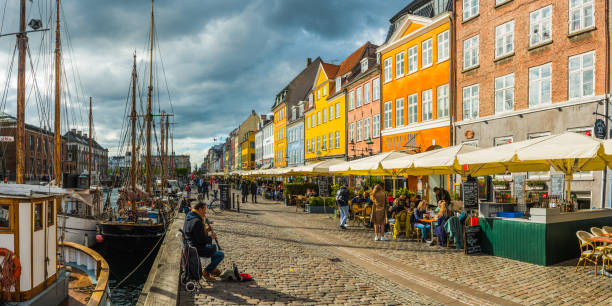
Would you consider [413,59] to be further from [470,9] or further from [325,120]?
[325,120]

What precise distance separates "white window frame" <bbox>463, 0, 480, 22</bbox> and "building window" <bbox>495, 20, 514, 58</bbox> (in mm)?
1940

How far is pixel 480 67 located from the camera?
21031 mm

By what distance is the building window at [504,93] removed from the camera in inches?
761

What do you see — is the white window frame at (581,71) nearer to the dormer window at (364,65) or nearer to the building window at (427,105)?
the building window at (427,105)

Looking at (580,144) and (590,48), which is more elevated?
(590,48)

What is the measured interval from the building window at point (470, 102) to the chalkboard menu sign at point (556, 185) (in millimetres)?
5708

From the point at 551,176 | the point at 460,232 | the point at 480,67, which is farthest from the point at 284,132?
the point at 460,232

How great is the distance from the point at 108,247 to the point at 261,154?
2425 inches

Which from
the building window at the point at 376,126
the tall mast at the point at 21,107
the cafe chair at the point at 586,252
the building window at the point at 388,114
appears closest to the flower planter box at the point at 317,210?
the building window at the point at 388,114

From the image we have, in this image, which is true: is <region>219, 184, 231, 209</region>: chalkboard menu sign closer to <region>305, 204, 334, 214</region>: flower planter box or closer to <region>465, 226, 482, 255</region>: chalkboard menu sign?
<region>305, 204, 334, 214</region>: flower planter box

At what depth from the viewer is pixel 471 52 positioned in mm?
21812

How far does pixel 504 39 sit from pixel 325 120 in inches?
976

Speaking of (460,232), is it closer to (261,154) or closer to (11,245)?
(11,245)

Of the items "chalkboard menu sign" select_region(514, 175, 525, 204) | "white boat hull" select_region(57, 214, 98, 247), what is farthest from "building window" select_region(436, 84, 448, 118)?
"white boat hull" select_region(57, 214, 98, 247)
